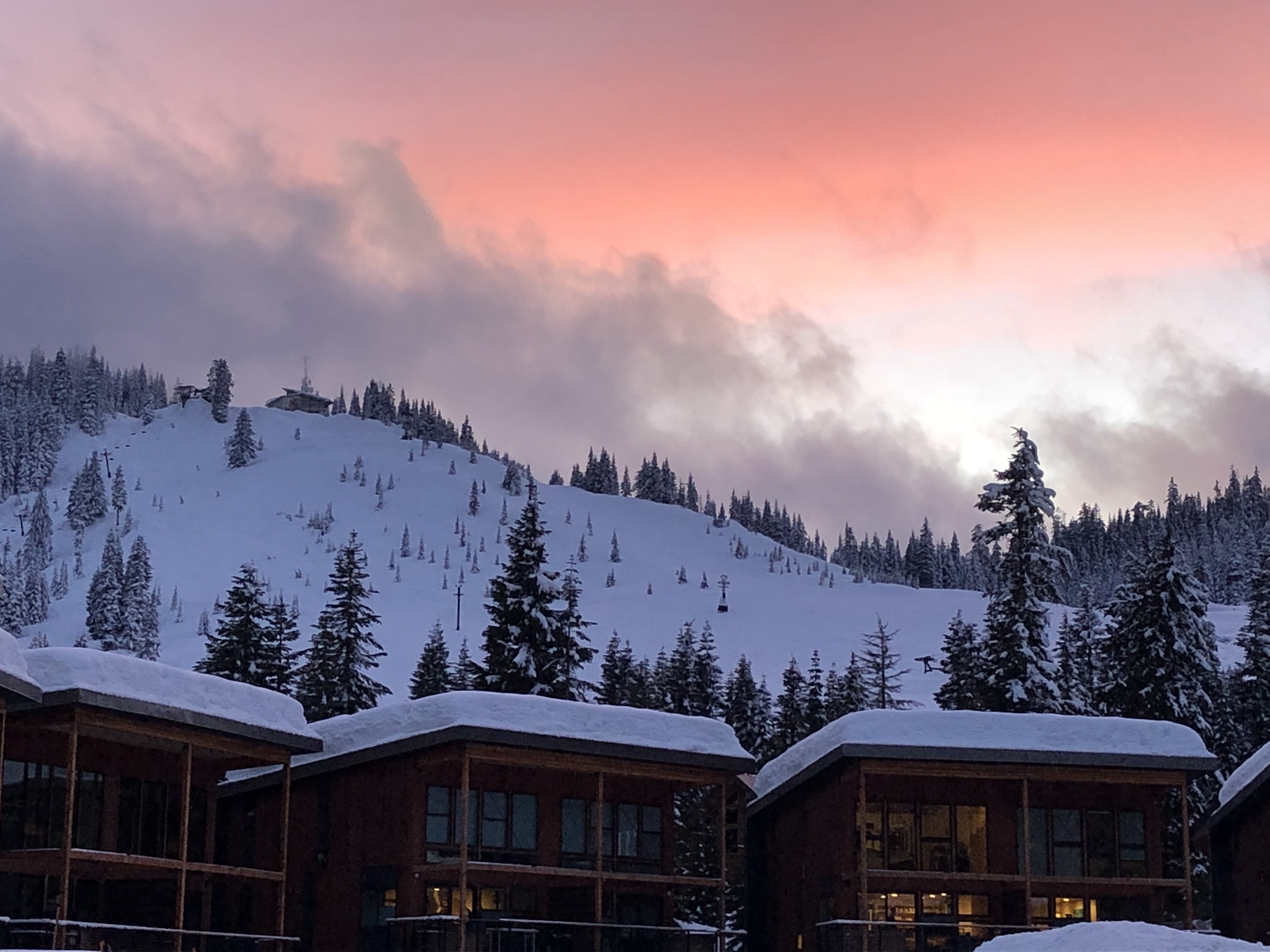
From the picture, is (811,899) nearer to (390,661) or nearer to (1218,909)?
(1218,909)

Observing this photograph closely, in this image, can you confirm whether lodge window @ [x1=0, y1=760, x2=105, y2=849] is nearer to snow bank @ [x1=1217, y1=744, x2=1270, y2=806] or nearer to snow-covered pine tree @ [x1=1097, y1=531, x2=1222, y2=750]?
snow bank @ [x1=1217, y1=744, x2=1270, y2=806]

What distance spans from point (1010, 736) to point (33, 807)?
20.7 metres

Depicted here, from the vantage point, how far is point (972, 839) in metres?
37.7

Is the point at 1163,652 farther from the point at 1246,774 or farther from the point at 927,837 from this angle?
the point at 927,837

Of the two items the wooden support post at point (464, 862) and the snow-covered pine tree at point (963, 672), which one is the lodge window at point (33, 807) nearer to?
the wooden support post at point (464, 862)

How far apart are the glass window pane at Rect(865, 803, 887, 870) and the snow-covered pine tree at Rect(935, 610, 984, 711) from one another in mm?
9581

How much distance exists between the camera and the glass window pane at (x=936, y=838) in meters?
37.4

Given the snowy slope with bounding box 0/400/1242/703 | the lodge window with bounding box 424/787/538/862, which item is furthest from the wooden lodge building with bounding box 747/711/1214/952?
the snowy slope with bounding box 0/400/1242/703

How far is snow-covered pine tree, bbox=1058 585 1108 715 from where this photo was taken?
2127 inches

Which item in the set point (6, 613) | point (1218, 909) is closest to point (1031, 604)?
point (1218, 909)

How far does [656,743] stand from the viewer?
118ft

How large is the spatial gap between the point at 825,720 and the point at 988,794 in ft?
Answer: 102

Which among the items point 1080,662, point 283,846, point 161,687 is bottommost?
point 283,846

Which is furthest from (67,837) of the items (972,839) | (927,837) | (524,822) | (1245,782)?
(1245,782)
